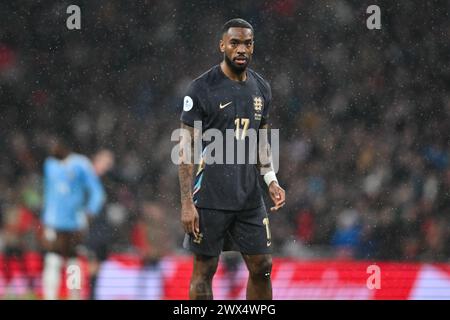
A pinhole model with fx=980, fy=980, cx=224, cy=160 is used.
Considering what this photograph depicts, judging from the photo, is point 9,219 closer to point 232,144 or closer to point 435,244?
point 435,244

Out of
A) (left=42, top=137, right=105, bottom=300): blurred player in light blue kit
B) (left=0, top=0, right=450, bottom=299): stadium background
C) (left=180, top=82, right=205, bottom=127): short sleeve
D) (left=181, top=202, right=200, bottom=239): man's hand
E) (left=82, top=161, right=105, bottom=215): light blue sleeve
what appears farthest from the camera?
(left=0, top=0, right=450, bottom=299): stadium background

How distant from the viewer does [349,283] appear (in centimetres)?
1051

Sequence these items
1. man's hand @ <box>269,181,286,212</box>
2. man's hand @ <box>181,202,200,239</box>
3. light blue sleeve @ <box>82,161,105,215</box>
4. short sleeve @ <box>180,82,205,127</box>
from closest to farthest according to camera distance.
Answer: man's hand @ <box>181,202,200,239</box>, short sleeve @ <box>180,82,205,127</box>, man's hand @ <box>269,181,286,212</box>, light blue sleeve @ <box>82,161,105,215</box>

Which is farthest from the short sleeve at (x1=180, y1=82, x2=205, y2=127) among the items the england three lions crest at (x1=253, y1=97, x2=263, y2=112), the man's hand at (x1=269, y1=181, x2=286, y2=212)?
the man's hand at (x1=269, y1=181, x2=286, y2=212)

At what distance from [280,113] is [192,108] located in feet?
23.4

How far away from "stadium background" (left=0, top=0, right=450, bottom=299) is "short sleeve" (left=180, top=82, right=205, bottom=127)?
189 inches

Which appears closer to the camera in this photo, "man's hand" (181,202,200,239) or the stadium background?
"man's hand" (181,202,200,239)

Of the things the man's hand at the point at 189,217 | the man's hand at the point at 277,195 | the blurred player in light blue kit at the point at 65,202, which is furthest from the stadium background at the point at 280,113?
the man's hand at the point at 189,217

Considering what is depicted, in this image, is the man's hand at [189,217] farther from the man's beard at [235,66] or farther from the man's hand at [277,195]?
the man's beard at [235,66]

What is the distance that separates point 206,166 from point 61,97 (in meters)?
7.40

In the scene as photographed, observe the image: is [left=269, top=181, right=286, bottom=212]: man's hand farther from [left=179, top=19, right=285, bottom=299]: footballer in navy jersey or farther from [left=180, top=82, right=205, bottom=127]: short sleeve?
[left=180, top=82, right=205, bottom=127]: short sleeve

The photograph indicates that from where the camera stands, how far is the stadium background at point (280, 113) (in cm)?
1240

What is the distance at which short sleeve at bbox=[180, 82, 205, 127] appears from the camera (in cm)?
653
